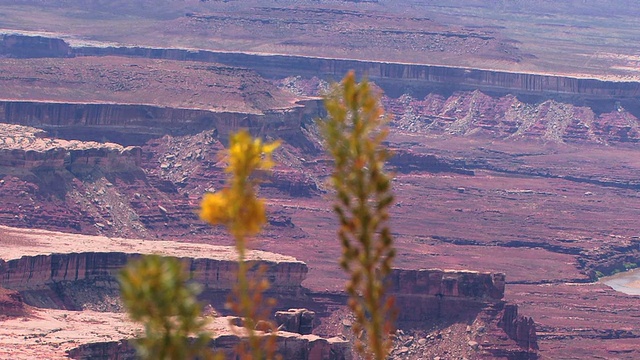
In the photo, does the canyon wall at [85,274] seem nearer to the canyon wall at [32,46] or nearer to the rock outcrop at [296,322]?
the rock outcrop at [296,322]

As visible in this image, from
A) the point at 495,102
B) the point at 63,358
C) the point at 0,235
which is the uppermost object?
the point at 495,102

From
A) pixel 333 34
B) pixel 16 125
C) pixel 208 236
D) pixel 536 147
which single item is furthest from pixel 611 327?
pixel 333 34

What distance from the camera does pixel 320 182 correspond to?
98938 mm

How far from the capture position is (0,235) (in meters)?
57.5

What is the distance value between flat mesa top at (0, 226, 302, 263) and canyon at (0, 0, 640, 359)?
135 mm

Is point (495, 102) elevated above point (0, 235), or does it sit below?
above

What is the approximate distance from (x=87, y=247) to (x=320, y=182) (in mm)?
43925

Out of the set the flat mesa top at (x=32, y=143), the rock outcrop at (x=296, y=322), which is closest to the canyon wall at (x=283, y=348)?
the rock outcrop at (x=296, y=322)

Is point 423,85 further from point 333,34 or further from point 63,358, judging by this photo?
point 63,358

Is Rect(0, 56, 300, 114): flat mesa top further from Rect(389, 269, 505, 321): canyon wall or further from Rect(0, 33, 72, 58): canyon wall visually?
Rect(389, 269, 505, 321): canyon wall

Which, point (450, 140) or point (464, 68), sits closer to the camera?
point (450, 140)

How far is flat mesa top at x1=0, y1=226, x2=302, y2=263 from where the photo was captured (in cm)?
5412

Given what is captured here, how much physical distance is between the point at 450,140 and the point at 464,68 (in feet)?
37.0

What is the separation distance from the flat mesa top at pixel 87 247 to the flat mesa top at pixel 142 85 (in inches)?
1501
